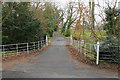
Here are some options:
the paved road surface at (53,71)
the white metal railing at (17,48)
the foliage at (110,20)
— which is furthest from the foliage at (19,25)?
the foliage at (110,20)

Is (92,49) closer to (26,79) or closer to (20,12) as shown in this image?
Result: (26,79)

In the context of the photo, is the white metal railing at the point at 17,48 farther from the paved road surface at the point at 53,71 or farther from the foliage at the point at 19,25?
the paved road surface at the point at 53,71

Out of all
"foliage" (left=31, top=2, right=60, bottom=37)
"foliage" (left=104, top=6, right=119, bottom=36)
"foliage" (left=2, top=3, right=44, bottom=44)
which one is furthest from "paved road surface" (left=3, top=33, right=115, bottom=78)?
"foliage" (left=31, top=2, right=60, bottom=37)

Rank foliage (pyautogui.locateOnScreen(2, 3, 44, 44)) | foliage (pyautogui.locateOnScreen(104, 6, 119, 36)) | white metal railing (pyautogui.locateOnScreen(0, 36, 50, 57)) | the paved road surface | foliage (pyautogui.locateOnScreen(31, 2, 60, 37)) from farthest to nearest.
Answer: foliage (pyautogui.locateOnScreen(31, 2, 60, 37)) → foliage (pyautogui.locateOnScreen(2, 3, 44, 44)) → white metal railing (pyautogui.locateOnScreen(0, 36, 50, 57)) → foliage (pyautogui.locateOnScreen(104, 6, 119, 36)) → the paved road surface

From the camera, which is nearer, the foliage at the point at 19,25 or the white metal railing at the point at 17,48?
the white metal railing at the point at 17,48

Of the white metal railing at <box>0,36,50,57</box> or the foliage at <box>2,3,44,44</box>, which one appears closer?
the white metal railing at <box>0,36,50,57</box>

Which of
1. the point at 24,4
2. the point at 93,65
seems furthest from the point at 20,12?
the point at 93,65

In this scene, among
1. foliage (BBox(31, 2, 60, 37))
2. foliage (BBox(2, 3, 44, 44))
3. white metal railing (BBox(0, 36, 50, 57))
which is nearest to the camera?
white metal railing (BBox(0, 36, 50, 57))

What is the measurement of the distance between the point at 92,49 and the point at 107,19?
2640 mm

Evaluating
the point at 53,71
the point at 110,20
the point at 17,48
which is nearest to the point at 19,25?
the point at 17,48

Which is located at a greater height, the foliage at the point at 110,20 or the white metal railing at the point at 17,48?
the foliage at the point at 110,20

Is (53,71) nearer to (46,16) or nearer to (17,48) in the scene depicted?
(17,48)

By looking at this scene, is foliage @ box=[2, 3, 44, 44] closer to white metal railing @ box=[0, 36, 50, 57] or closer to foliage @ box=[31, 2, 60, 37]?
white metal railing @ box=[0, 36, 50, 57]

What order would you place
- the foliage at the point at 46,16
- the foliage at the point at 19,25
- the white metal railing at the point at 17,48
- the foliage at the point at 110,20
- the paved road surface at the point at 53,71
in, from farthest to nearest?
the foliage at the point at 46,16, the foliage at the point at 19,25, the white metal railing at the point at 17,48, the foliage at the point at 110,20, the paved road surface at the point at 53,71
